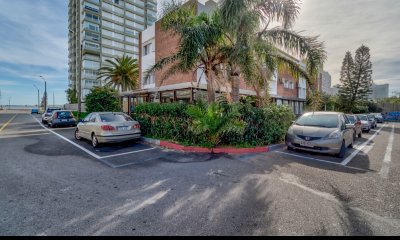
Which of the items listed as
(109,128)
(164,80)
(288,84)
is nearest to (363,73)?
(288,84)

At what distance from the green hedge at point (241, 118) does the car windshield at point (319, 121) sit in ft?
3.67

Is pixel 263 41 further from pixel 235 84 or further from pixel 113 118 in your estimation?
pixel 113 118

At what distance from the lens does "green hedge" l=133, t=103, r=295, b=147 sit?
7.95 metres

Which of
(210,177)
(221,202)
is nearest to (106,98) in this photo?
(210,177)

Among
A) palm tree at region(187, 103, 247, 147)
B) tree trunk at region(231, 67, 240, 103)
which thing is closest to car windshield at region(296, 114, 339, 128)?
palm tree at region(187, 103, 247, 147)

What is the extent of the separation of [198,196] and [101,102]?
15.4 metres

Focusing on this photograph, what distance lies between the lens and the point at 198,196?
3686mm

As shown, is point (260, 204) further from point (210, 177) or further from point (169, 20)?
point (169, 20)

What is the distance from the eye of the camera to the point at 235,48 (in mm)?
8320

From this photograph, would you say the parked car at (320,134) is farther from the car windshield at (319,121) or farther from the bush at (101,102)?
the bush at (101,102)

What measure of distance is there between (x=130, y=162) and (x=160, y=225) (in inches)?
145

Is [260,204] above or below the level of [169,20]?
below

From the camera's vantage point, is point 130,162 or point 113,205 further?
point 130,162

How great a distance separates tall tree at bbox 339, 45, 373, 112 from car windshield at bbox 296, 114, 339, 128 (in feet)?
123
